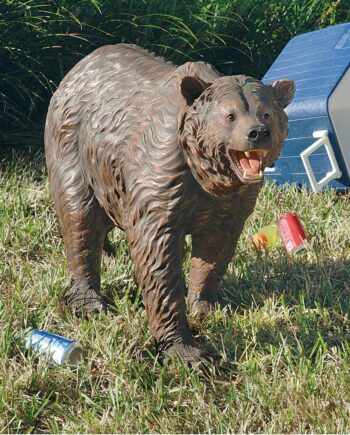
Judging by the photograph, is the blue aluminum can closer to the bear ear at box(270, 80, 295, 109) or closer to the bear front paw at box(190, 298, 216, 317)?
the bear front paw at box(190, 298, 216, 317)

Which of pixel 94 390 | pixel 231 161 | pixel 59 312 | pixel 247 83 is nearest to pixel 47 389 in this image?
pixel 94 390

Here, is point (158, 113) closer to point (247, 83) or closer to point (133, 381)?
point (247, 83)

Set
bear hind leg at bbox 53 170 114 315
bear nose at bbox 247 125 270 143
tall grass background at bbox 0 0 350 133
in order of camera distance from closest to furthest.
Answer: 1. bear nose at bbox 247 125 270 143
2. bear hind leg at bbox 53 170 114 315
3. tall grass background at bbox 0 0 350 133

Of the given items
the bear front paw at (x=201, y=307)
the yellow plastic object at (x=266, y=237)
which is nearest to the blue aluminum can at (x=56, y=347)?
the bear front paw at (x=201, y=307)

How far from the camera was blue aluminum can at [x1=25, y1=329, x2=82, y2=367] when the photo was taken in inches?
145

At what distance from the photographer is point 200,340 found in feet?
13.3

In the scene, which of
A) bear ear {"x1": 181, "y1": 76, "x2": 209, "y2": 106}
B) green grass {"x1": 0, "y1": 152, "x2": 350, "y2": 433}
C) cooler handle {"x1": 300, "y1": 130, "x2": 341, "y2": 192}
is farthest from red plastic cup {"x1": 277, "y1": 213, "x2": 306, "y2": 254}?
bear ear {"x1": 181, "y1": 76, "x2": 209, "y2": 106}

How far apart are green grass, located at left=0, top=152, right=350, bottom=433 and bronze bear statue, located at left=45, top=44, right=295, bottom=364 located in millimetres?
172

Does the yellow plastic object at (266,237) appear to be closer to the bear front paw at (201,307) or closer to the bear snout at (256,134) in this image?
the bear front paw at (201,307)

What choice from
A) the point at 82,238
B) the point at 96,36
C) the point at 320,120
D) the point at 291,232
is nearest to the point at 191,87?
the point at 82,238

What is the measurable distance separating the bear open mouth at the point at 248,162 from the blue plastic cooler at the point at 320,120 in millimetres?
2419

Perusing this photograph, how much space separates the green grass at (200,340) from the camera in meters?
3.36

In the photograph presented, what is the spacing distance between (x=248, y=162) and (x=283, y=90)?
0.39m

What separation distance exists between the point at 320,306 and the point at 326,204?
5.01 feet
